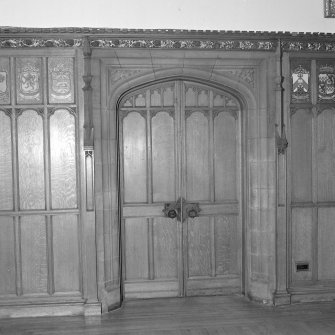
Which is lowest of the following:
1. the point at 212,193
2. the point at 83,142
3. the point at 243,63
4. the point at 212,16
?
the point at 212,193

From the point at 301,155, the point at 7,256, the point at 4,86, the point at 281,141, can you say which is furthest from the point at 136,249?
the point at 4,86

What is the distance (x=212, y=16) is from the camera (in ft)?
15.9

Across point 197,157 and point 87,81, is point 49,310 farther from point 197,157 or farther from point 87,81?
point 87,81

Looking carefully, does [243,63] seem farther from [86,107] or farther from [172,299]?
[172,299]

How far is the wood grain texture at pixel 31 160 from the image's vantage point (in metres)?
4.74

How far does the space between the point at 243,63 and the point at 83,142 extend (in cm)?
201

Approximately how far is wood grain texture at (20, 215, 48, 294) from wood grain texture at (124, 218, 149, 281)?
0.94 meters

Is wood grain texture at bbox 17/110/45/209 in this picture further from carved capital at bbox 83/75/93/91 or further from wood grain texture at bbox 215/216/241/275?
wood grain texture at bbox 215/216/241/275

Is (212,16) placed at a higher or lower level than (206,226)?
higher

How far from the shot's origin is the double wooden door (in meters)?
5.11

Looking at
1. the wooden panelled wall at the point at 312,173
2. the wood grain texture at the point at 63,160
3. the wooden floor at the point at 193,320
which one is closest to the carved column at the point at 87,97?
the wood grain texture at the point at 63,160

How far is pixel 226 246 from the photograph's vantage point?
5273 millimetres

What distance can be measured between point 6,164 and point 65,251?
3.79ft

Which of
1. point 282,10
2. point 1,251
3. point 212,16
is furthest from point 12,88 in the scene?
point 282,10
